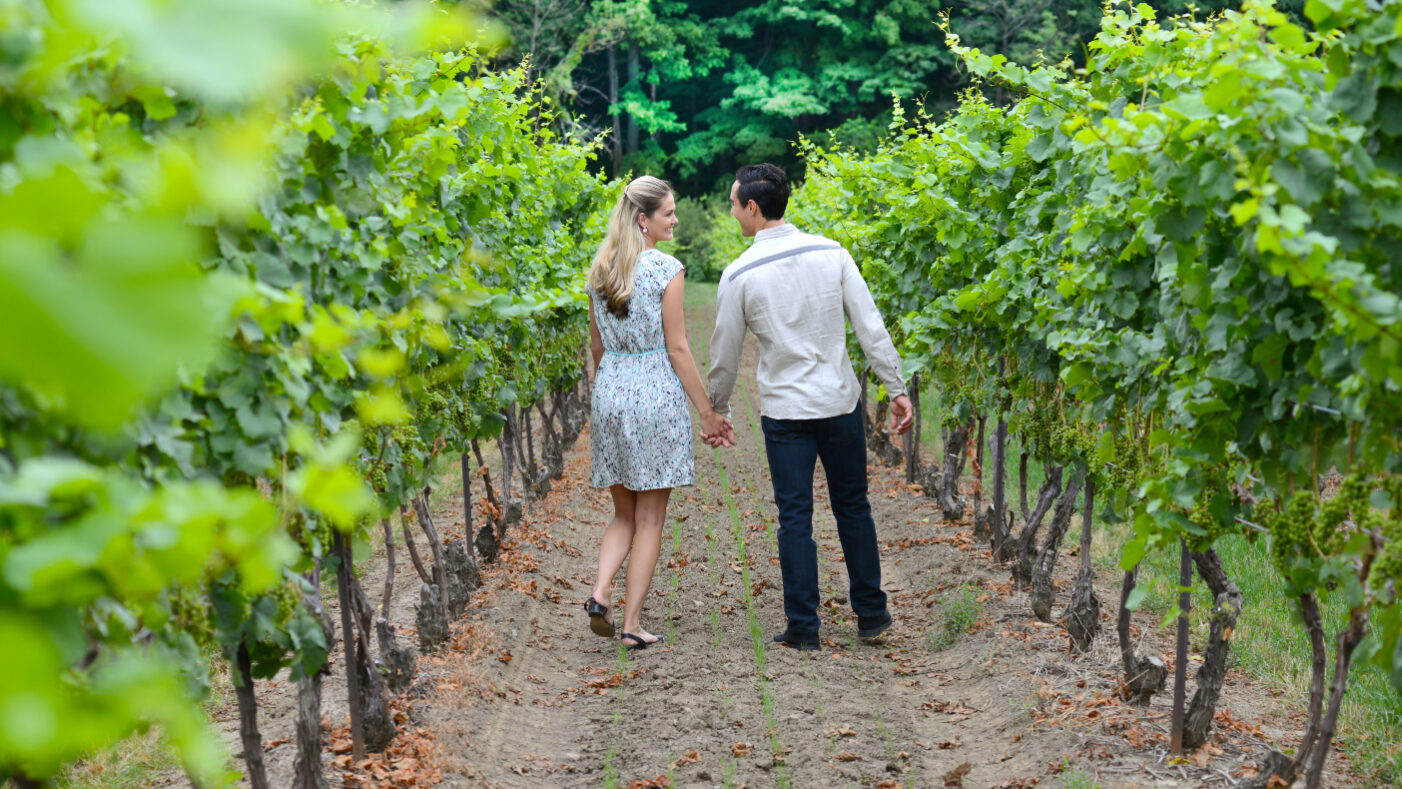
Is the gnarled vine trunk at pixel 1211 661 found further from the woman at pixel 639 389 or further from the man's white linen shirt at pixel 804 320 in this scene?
the woman at pixel 639 389

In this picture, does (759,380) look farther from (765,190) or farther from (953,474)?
(953,474)

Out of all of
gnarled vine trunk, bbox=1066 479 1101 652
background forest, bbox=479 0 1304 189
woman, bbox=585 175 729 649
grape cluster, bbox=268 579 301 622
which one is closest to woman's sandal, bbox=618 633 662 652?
woman, bbox=585 175 729 649

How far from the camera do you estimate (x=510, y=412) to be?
23.7ft

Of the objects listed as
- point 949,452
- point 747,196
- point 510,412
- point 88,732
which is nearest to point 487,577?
point 510,412

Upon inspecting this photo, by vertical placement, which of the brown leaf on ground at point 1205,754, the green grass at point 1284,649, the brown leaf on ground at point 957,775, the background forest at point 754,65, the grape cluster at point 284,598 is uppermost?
the background forest at point 754,65

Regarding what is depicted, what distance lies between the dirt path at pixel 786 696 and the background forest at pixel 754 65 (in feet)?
90.7

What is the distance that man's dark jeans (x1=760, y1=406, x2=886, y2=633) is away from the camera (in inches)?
191

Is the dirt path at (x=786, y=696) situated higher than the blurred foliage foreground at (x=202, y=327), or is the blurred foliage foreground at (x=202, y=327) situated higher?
the blurred foliage foreground at (x=202, y=327)

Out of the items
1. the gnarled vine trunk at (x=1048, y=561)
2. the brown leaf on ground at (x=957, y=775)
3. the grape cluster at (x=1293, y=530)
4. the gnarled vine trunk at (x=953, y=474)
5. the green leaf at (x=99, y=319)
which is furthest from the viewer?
the gnarled vine trunk at (x=953, y=474)

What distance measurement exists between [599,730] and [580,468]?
18.3 ft

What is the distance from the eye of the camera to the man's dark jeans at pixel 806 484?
15.9 ft

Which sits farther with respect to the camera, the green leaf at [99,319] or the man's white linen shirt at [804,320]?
the man's white linen shirt at [804,320]

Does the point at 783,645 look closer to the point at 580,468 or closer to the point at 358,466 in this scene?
the point at 358,466

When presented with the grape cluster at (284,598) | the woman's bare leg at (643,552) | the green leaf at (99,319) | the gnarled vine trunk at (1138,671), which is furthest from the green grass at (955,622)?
the green leaf at (99,319)
